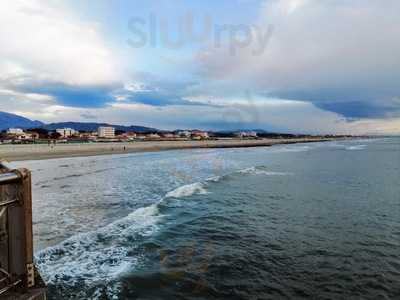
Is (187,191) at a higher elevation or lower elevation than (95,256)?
lower

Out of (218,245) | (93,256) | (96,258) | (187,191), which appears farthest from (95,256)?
(187,191)

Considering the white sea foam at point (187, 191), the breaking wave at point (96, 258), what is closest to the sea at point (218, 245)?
the breaking wave at point (96, 258)

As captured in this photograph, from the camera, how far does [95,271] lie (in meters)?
8.24

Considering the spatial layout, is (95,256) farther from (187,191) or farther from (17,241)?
(187,191)

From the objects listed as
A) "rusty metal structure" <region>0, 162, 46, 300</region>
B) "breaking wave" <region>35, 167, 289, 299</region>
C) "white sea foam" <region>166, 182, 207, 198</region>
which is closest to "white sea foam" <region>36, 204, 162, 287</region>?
"breaking wave" <region>35, 167, 289, 299</region>

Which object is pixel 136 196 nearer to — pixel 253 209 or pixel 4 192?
pixel 253 209

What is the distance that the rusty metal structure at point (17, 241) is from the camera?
3.36m

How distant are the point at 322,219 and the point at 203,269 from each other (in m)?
7.62

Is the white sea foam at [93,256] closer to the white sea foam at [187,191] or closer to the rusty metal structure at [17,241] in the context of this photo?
the rusty metal structure at [17,241]

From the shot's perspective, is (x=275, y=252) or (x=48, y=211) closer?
(x=275, y=252)

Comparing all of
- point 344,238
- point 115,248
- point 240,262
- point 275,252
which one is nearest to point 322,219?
point 344,238

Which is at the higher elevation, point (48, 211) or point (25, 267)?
point (25, 267)

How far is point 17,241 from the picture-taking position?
352cm

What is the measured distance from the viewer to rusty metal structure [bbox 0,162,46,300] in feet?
11.0
